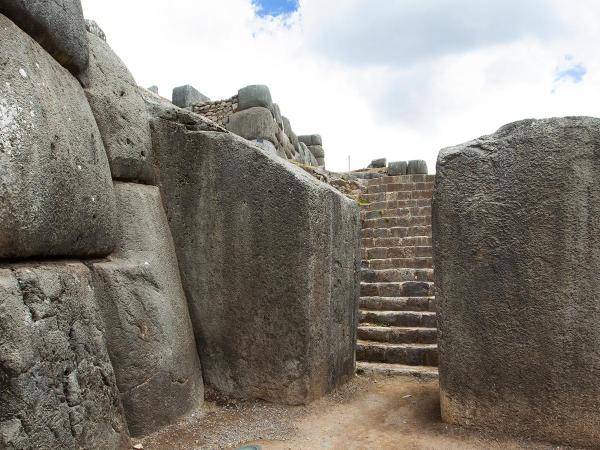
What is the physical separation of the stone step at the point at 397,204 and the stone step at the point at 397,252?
84.9 inches

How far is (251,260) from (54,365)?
68.2 inches

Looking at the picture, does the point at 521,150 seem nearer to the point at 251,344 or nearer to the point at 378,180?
the point at 251,344

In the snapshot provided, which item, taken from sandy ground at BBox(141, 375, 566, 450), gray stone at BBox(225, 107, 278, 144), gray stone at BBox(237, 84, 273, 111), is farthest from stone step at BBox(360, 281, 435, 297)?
gray stone at BBox(237, 84, 273, 111)

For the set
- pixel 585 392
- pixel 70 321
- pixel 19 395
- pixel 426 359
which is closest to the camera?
pixel 19 395

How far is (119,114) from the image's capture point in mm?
3705

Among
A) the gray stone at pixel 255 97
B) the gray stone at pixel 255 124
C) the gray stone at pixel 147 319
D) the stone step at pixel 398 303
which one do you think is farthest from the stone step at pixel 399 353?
the gray stone at pixel 255 97

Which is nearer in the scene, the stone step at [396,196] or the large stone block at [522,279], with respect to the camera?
the large stone block at [522,279]

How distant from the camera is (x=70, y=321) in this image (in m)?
2.62

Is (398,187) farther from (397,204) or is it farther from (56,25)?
(56,25)

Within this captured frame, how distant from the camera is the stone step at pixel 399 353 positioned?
5254 millimetres

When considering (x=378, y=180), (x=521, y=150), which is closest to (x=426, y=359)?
(x=521, y=150)

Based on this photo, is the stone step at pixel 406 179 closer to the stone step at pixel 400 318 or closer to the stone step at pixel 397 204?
the stone step at pixel 397 204

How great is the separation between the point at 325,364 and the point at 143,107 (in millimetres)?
2744

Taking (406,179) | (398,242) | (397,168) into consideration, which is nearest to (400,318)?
(398,242)
